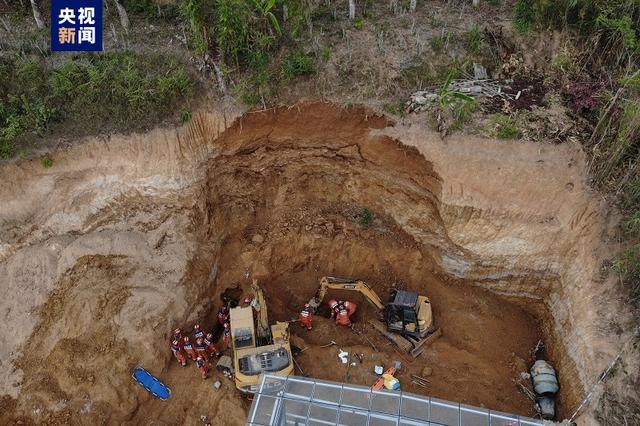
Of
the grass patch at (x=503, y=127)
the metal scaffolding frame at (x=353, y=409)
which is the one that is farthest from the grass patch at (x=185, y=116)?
the grass patch at (x=503, y=127)

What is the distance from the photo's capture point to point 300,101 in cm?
1432

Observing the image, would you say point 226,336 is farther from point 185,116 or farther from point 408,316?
point 185,116

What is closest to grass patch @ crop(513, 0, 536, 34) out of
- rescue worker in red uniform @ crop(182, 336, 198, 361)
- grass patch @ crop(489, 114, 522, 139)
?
grass patch @ crop(489, 114, 522, 139)

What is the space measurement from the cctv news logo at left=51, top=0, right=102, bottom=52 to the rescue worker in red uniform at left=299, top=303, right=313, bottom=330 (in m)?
10.3

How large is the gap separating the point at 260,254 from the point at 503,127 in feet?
27.8

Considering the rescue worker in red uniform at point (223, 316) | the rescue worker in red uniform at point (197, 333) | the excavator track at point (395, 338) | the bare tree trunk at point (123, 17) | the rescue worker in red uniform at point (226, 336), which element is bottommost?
the rescue worker in red uniform at point (226, 336)

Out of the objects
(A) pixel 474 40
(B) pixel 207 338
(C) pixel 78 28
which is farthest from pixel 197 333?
(A) pixel 474 40

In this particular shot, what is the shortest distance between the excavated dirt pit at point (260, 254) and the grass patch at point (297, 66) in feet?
3.51

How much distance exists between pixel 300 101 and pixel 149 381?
9.17 m

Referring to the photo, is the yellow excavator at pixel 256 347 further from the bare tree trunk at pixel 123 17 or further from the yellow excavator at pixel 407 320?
the bare tree trunk at pixel 123 17

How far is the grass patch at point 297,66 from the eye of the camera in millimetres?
14203

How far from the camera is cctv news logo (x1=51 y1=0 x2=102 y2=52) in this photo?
1443 cm

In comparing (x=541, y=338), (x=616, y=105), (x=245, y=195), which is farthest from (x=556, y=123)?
(x=245, y=195)

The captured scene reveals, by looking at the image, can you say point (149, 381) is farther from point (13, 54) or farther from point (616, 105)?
point (616, 105)
